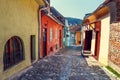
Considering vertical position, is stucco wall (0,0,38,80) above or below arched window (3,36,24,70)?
above

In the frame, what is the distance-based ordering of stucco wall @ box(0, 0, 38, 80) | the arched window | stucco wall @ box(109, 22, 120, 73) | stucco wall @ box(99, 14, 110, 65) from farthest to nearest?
stucco wall @ box(99, 14, 110, 65) < stucco wall @ box(109, 22, 120, 73) < the arched window < stucco wall @ box(0, 0, 38, 80)

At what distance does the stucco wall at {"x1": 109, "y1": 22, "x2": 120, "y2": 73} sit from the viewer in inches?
335

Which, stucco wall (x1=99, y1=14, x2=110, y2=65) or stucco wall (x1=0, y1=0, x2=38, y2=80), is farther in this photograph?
stucco wall (x1=99, y1=14, x2=110, y2=65)

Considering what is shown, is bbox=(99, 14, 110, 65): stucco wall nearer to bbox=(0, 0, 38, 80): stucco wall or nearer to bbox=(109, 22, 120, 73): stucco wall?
bbox=(109, 22, 120, 73): stucco wall

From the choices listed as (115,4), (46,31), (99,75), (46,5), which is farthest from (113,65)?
(46,31)

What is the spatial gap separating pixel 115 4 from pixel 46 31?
6253mm

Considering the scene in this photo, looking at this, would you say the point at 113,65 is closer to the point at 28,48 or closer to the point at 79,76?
the point at 79,76

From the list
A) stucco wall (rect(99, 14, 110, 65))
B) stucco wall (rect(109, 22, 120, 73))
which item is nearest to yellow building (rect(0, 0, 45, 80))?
stucco wall (rect(99, 14, 110, 65))

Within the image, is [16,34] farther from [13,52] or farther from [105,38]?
[105,38]

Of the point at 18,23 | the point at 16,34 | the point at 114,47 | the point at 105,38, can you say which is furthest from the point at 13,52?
the point at 105,38

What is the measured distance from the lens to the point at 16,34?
25.7 ft

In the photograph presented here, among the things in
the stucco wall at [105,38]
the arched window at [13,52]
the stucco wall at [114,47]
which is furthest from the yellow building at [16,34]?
the stucco wall at [114,47]

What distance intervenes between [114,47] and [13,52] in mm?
4474

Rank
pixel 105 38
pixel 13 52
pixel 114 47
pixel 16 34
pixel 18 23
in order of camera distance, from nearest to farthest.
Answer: pixel 16 34 → pixel 13 52 → pixel 18 23 → pixel 114 47 → pixel 105 38
